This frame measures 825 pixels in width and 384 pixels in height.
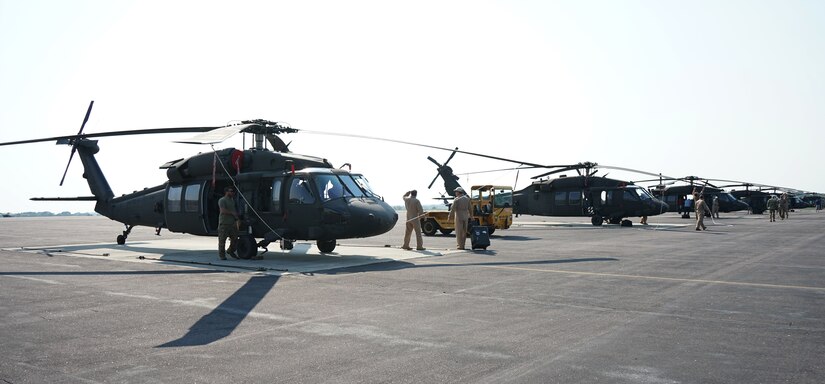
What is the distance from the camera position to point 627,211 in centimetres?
3231

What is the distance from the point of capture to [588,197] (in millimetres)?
33156

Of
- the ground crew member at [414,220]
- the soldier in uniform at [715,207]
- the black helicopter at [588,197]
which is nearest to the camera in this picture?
the ground crew member at [414,220]

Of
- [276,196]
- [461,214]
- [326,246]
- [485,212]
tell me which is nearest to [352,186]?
[276,196]

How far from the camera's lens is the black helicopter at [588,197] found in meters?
32.1

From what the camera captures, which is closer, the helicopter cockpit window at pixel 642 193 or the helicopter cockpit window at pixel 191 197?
the helicopter cockpit window at pixel 191 197

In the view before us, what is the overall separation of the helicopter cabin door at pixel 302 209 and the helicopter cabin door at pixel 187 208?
261 centimetres

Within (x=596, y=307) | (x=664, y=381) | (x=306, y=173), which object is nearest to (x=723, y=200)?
(x=306, y=173)

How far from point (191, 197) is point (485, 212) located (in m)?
12.0

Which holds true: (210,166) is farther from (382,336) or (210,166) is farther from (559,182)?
(559,182)

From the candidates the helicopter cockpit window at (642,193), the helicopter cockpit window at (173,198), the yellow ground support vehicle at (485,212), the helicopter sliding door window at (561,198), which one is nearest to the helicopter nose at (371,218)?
the helicopter cockpit window at (173,198)

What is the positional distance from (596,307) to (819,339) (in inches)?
96.7

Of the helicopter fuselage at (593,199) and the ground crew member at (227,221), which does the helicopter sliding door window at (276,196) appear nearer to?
the ground crew member at (227,221)

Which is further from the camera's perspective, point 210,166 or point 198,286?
point 210,166

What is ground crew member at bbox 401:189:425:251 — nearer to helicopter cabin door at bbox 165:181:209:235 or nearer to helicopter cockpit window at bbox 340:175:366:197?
helicopter cockpit window at bbox 340:175:366:197
